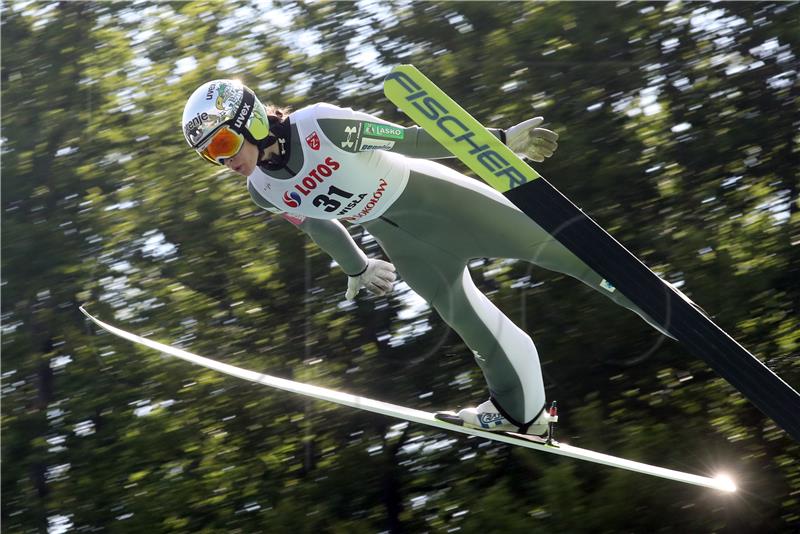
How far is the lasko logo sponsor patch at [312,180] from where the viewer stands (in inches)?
175

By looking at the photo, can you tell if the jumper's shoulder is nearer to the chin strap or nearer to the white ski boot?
the chin strap

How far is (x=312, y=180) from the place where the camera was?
4.48 metres

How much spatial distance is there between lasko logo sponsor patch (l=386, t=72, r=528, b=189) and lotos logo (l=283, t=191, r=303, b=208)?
0.58m

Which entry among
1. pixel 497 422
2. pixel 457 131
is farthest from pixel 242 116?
pixel 497 422

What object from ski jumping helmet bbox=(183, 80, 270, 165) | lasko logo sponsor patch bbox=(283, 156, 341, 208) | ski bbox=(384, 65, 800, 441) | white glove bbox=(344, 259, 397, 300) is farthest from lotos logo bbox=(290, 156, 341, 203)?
white glove bbox=(344, 259, 397, 300)

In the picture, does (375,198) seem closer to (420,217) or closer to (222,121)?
Result: (420,217)

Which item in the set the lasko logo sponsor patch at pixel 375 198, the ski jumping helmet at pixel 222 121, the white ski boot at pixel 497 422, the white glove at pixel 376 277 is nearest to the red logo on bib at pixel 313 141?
the ski jumping helmet at pixel 222 121

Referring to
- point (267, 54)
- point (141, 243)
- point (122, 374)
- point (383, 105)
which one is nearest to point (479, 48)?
point (383, 105)

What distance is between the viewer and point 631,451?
7.27m

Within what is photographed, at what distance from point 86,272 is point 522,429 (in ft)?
18.5

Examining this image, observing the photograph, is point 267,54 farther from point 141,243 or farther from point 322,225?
point 322,225

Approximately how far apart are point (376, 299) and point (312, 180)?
14.2ft

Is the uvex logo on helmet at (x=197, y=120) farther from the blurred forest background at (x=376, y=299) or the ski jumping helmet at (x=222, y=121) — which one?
the blurred forest background at (x=376, y=299)

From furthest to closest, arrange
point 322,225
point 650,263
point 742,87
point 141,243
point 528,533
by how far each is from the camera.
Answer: point 141,243
point 742,87
point 650,263
point 528,533
point 322,225
